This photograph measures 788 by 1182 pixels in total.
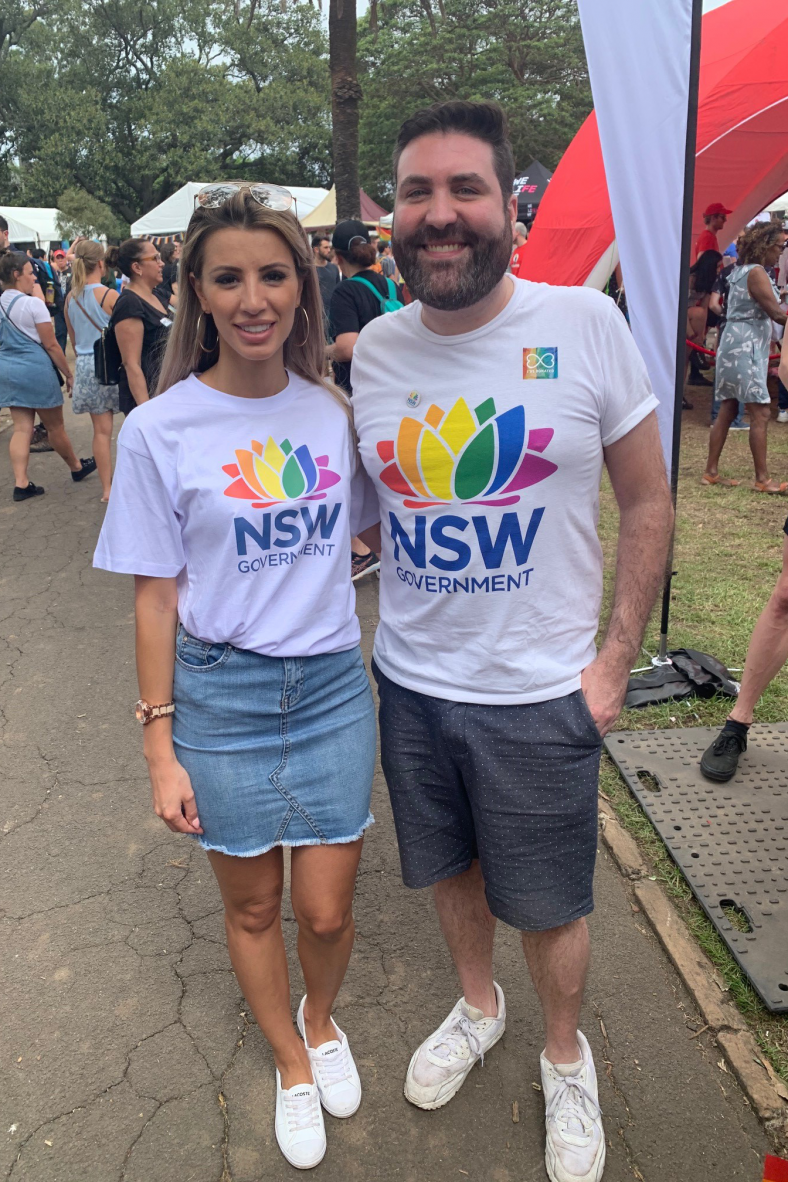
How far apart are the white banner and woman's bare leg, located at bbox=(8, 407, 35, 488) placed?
561 cm

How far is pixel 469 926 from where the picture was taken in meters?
2.15

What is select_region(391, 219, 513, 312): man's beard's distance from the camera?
64.7 inches

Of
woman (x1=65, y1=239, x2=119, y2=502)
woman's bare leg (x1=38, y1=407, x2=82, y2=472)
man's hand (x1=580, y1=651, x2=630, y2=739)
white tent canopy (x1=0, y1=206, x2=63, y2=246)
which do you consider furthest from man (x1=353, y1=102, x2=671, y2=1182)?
white tent canopy (x1=0, y1=206, x2=63, y2=246)

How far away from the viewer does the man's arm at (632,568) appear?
5.84 ft

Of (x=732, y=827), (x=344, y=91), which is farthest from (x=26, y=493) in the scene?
(x=732, y=827)

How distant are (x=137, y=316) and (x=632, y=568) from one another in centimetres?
488

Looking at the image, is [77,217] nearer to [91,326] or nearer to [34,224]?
[34,224]

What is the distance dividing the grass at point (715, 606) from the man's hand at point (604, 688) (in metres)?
1.10

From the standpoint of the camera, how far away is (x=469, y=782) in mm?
1868

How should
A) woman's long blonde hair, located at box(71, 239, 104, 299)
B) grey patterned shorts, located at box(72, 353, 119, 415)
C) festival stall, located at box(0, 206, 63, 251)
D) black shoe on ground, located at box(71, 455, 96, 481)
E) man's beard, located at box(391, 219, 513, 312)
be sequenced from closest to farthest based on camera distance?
man's beard, located at box(391, 219, 513, 312) < woman's long blonde hair, located at box(71, 239, 104, 299) < grey patterned shorts, located at box(72, 353, 119, 415) < black shoe on ground, located at box(71, 455, 96, 481) < festival stall, located at box(0, 206, 63, 251)

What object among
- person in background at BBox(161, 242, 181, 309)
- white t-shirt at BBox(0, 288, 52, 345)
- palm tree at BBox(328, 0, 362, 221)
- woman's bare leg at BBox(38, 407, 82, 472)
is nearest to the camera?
white t-shirt at BBox(0, 288, 52, 345)

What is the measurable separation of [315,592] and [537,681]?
0.48 m

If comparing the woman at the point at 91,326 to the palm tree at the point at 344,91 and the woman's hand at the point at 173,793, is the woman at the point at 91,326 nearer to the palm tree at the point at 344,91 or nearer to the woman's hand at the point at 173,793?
the palm tree at the point at 344,91

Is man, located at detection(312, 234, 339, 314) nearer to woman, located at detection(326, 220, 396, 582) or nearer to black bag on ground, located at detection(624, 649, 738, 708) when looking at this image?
woman, located at detection(326, 220, 396, 582)
